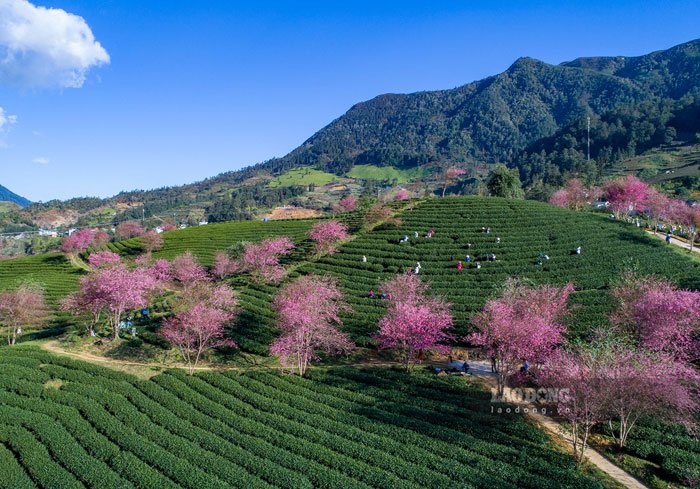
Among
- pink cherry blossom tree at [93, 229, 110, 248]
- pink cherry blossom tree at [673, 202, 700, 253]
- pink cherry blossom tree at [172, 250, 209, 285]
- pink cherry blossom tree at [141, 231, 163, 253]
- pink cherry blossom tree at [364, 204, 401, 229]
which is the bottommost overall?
pink cherry blossom tree at [673, 202, 700, 253]

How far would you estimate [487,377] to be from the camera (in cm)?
2728

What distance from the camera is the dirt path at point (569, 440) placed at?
17.2 metres

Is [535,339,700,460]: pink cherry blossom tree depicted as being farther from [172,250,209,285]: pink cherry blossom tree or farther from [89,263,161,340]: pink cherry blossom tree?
[172,250,209,285]: pink cherry blossom tree

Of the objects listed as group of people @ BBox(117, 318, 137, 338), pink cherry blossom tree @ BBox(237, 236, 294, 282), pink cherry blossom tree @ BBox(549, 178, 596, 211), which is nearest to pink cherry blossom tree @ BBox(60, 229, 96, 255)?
pink cherry blossom tree @ BBox(237, 236, 294, 282)

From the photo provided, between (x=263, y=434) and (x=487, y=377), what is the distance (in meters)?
16.2

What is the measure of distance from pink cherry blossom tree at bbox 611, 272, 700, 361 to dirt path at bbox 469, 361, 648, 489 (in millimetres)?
7671

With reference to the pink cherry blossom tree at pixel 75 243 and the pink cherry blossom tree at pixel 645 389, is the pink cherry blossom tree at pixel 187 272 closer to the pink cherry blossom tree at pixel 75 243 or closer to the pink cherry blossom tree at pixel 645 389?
the pink cherry blossom tree at pixel 75 243

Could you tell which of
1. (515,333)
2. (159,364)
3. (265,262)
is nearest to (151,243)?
(265,262)

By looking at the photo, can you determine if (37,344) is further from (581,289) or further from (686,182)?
(686,182)

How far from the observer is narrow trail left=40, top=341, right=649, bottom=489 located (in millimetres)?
17578

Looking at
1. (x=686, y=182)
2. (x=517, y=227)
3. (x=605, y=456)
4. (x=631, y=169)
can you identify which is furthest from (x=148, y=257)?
(x=631, y=169)

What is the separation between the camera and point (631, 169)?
12825cm

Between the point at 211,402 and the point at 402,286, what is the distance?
17.8 meters

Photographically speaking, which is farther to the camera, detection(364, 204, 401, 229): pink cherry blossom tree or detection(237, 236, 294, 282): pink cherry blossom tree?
detection(364, 204, 401, 229): pink cherry blossom tree
